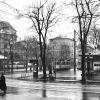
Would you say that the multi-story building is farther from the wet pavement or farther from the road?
the road

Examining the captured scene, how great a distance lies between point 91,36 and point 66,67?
10.6 m

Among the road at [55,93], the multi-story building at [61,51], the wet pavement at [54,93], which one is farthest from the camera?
the multi-story building at [61,51]

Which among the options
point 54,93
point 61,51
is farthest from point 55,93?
point 61,51

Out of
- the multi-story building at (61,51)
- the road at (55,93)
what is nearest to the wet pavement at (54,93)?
the road at (55,93)

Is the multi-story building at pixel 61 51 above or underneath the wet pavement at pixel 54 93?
above

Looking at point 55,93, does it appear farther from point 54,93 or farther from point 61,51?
point 61,51

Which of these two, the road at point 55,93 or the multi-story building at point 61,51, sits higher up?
the multi-story building at point 61,51

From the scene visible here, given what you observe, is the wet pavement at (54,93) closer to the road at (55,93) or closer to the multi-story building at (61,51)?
the road at (55,93)

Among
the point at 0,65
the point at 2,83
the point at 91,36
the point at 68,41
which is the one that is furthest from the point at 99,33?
the point at 68,41

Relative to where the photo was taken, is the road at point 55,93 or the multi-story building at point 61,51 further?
the multi-story building at point 61,51

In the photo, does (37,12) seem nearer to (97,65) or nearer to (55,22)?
(55,22)

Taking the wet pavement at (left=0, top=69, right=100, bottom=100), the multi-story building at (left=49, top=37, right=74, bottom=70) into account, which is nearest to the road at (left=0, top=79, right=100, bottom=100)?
the wet pavement at (left=0, top=69, right=100, bottom=100)

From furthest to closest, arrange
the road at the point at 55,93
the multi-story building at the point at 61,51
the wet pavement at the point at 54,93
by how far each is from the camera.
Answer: the multi-story building at the point at 61,51, the wet pavement at the point at 54,93, the road at the point at 55,93

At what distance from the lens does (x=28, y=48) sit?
297 ft
